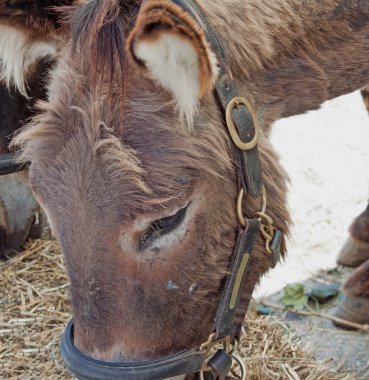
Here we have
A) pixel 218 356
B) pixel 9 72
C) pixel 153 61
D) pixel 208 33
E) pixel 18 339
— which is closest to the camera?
pixel 153 61

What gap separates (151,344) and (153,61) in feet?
3.19

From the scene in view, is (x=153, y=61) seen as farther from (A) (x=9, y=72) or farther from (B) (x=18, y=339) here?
(B) (x=18, y=339)

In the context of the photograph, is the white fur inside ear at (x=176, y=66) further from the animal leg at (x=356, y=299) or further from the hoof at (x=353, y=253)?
the hoof at (x=353, y=253)

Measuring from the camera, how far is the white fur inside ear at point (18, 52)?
257 centimetres

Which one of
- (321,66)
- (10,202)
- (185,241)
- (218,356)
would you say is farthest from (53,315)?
(321,66)

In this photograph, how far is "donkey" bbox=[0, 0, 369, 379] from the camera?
2.17m

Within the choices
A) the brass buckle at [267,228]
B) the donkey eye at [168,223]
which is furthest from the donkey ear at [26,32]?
the brass buckle at [267,228]

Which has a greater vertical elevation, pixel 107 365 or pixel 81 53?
pixel 81 53

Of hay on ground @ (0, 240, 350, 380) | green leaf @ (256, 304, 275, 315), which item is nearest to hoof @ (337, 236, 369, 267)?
green leaf @ (256, 304, 275, 315)

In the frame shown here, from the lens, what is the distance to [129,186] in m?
2.16

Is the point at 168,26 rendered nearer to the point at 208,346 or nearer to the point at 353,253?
the point at 208,346

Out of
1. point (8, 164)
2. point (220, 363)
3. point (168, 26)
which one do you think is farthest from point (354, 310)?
point (168, 26)

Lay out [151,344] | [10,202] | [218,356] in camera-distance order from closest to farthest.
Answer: [151,344]
[218,356]
[10,202]

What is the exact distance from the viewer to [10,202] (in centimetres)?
417
